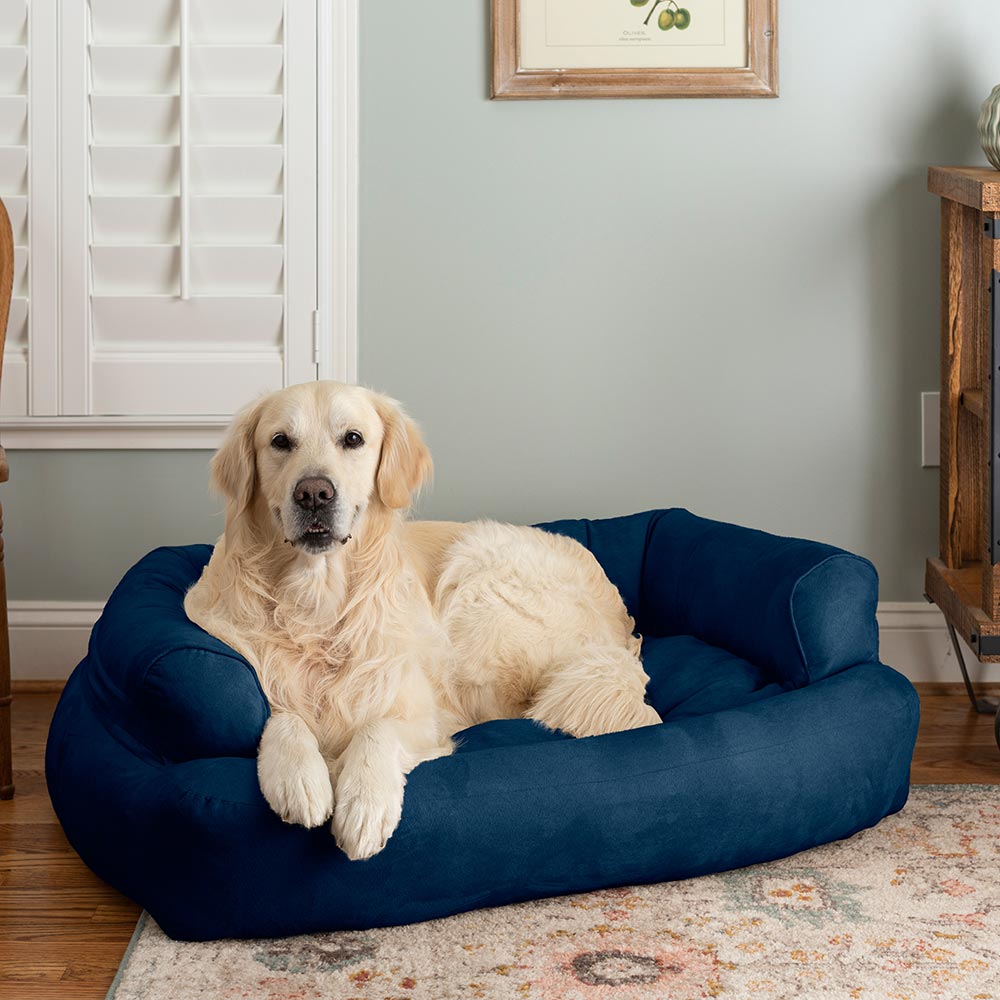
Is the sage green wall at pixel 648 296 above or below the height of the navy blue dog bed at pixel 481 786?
above

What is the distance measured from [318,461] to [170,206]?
1425 mm

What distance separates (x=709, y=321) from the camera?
129 inches

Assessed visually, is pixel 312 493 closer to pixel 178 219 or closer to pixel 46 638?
pixel 178 219

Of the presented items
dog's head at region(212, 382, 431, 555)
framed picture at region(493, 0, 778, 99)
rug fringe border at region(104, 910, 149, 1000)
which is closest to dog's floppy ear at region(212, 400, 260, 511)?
dog's head at region(212, 382, 431, 555)

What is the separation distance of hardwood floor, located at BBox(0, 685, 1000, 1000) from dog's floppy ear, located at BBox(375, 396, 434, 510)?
88cm

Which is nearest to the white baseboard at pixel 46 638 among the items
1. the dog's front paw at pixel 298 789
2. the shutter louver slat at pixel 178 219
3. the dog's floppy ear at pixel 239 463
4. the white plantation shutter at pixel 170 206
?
the white plantation shutter at pixel 170 206

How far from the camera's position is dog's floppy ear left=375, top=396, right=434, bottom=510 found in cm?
219

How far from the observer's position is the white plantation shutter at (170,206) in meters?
3.12

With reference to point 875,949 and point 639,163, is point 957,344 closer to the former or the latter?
point 639,163

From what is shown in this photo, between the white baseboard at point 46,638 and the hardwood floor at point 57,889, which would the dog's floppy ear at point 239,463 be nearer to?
the hardwood floor at point 57,889

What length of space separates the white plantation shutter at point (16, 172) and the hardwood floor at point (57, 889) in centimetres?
96

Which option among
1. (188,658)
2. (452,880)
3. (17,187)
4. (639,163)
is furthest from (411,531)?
(17,187)

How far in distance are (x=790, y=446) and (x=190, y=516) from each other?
174 cm

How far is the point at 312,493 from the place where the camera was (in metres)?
2.04
